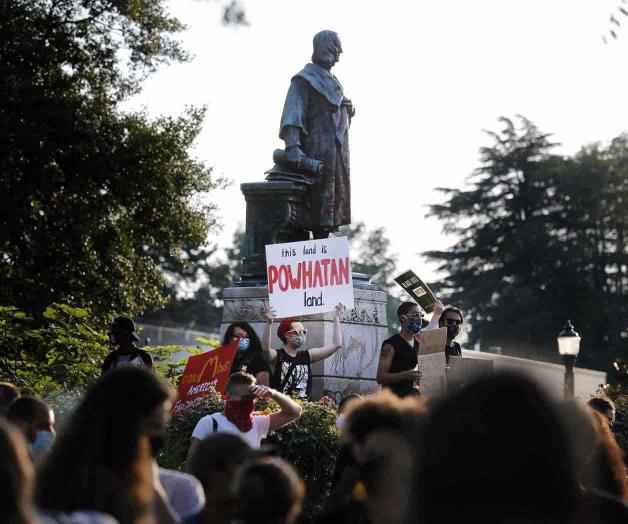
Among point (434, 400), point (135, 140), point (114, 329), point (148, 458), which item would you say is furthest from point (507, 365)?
point (135, 140)

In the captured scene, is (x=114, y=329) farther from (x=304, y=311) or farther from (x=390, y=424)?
(x=390, y=424)

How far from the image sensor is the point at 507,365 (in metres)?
2.67

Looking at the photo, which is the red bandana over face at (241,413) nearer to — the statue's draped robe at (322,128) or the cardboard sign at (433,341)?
the cardboard sign at (433,341)

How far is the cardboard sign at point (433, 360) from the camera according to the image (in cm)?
1066

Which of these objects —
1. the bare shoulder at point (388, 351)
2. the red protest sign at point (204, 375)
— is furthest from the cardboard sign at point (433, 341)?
the red protest sign at point (204, 375)

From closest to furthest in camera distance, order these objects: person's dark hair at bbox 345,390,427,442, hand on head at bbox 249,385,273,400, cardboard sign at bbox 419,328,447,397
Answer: person's dark hair at bbox 345,390,427,442
hand on head at bbox 249,385,273,400
cardboard sign at bbox 419,328,447,397

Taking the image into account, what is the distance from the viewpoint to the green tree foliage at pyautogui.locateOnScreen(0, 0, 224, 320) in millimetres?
31281

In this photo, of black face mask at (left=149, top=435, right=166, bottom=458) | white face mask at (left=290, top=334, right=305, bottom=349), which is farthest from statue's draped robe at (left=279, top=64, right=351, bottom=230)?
black face mask at (left=149, top=435, right=166, bottom=458)

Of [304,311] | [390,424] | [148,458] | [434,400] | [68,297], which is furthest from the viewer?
[68,297]

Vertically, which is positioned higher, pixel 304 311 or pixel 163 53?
pixel 163 53

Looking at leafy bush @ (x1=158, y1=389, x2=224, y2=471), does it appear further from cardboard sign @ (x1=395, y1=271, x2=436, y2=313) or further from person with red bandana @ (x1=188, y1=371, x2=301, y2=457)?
person with red bandana @ (x1=188, y1=371, x2=301, y2=457)

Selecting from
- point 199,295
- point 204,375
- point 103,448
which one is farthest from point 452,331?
point 199,295

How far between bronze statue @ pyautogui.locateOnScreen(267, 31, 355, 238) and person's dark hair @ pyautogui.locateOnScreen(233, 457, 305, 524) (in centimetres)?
1093

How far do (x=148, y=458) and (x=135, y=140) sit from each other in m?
29.4
